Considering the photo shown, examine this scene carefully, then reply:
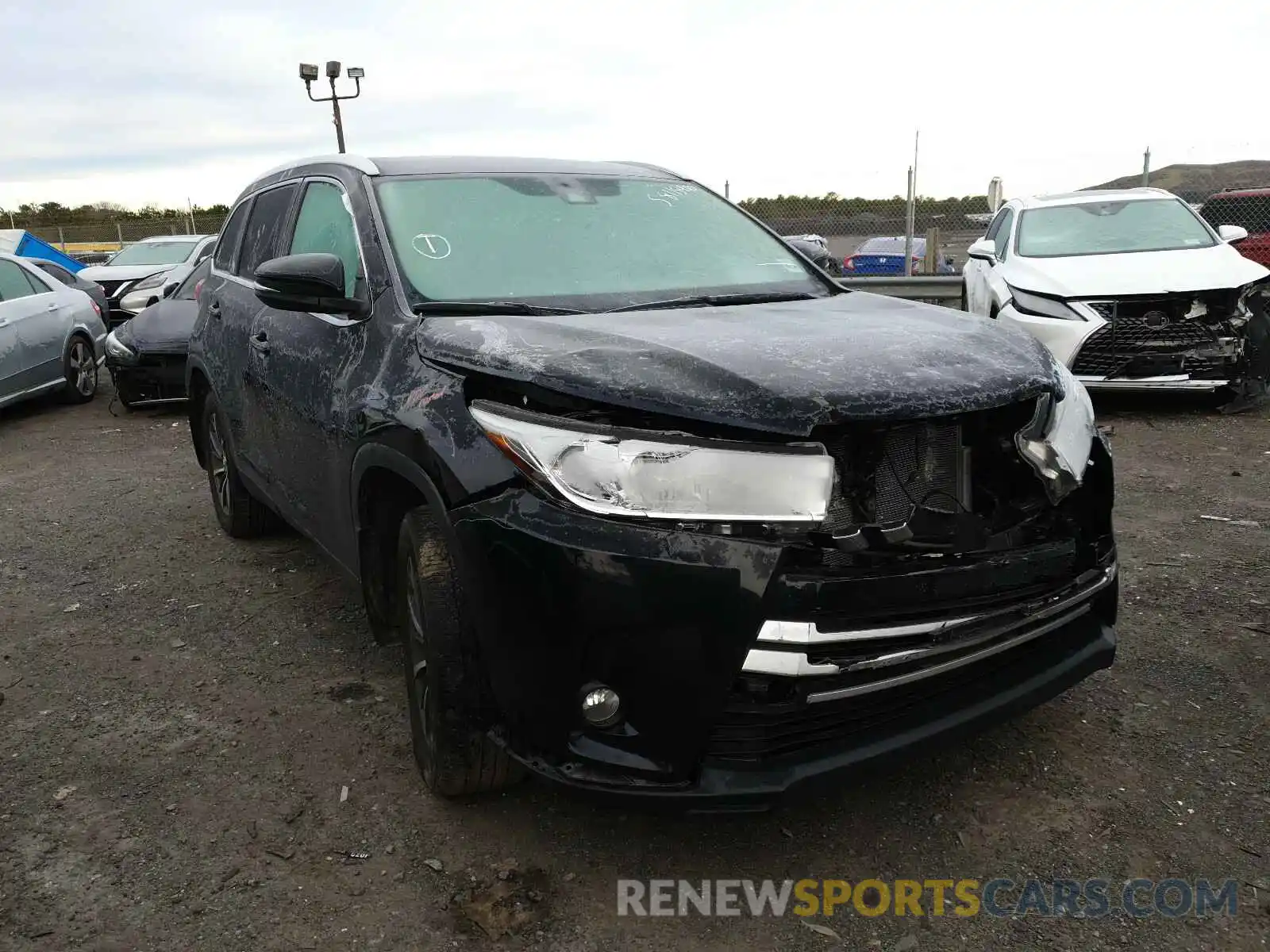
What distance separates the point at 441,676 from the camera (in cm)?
243

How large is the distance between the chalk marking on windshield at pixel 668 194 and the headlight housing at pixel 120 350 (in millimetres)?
6222

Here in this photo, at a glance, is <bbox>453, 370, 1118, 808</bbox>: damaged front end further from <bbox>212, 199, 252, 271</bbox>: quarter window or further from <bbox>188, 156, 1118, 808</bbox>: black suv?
<bbox>212, 199, 252, 271</bbox>: quarter window

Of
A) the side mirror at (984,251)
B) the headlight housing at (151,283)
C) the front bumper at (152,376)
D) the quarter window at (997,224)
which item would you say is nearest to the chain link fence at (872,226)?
the quarter window at (997,224)

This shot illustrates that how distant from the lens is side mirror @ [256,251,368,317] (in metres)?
2.95

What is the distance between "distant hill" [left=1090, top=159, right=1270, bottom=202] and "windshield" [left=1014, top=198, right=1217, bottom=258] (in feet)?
19.8

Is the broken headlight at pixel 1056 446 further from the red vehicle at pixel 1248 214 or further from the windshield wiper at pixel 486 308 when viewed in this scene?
the red vehicle at pixel 1248 214

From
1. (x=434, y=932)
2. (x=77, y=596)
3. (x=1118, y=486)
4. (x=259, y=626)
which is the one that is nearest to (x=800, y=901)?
(x=434, y=932)

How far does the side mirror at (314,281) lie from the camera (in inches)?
116

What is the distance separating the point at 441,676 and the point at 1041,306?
6.00 metres

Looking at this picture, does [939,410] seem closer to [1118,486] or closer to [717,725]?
[717,725]

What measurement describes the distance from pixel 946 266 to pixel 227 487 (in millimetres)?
14197

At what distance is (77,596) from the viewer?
4.44m

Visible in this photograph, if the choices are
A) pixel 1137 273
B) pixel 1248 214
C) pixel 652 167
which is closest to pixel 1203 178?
pixel 1248 214

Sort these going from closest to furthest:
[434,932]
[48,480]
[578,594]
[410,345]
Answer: [578,594] < [434,932] < [410,345] < [48,480]
